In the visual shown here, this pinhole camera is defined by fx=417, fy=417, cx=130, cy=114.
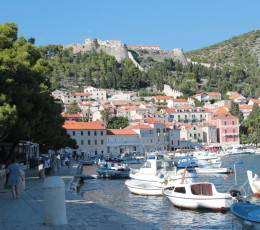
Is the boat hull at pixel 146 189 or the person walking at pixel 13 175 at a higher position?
the person walking at pixel 13 175

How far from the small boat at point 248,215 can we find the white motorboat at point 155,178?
915 centimetres

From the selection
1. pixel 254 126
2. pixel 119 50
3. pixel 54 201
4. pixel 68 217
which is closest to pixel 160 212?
pixel 68 217

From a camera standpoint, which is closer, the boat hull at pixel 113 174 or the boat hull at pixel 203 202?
the boat hull at pixel 203 202

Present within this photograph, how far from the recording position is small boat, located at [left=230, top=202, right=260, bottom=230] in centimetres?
1260

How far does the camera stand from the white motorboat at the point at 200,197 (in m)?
19.0

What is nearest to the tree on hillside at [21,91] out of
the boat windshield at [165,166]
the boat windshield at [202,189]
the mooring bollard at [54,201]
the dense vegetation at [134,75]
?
the boat windshield at [165,166]

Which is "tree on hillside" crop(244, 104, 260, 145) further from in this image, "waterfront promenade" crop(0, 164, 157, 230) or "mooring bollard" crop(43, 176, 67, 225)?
"mooring bollard" crop(43, 176, 67, 225)

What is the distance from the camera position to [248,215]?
13.3 m

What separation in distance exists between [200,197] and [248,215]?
6.25 metres

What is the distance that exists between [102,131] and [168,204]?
64036mm

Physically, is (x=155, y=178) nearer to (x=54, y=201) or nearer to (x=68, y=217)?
(x=68, y=217)

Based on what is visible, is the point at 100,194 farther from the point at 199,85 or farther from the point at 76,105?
the point at 199,85

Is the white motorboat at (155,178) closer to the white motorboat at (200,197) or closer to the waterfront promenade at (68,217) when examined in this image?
the white motorboat at (200,197)

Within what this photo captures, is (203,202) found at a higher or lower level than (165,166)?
lower
